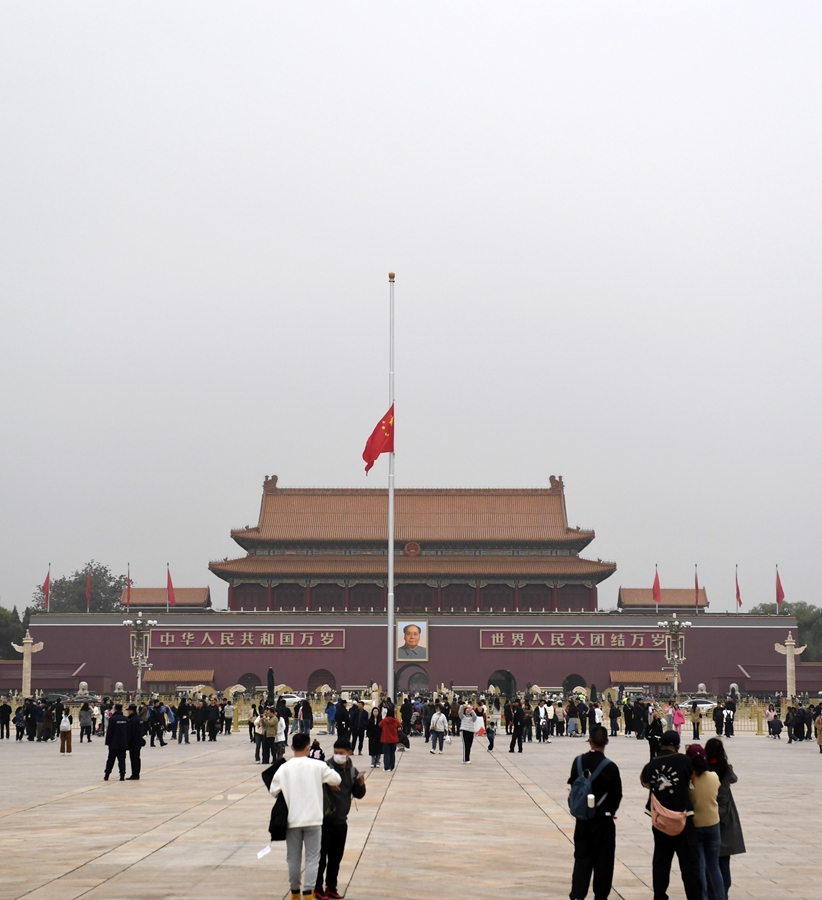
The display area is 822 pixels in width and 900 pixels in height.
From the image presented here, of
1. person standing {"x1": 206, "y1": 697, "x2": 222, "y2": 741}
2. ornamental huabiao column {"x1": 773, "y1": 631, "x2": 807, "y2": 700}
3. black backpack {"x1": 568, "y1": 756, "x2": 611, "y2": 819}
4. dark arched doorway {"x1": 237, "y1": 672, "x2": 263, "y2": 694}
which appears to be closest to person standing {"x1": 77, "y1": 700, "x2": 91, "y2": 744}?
person standing {"x1": 206, "y1": 697, "x2": 222, "y2": 741}

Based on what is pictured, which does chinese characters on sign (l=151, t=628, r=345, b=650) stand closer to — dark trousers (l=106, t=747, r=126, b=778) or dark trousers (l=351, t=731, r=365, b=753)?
dark trousers (l=351, t=731, r=365, b=753)

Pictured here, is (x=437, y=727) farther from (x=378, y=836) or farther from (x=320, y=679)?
(x=320, y=679)

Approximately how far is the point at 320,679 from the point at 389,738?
4054 centimetres

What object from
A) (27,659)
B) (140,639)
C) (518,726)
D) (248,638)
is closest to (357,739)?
(518,726)

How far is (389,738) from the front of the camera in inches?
763

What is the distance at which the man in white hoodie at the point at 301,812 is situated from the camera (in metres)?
8.22

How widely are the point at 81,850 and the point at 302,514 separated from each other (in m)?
55.5

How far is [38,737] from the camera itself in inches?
1235

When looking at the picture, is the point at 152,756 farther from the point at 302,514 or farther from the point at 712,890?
the point at 302,514

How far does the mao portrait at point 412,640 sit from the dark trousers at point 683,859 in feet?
168

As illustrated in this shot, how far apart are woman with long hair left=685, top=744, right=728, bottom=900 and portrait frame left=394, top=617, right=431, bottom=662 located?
5102 cm

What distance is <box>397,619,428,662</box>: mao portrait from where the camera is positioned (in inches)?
2325

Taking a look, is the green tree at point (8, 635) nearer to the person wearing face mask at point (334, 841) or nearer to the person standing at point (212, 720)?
the person standing at point (212, 720)

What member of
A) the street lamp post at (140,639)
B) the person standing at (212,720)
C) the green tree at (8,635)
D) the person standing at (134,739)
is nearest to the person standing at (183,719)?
the person standing at (212,720)
